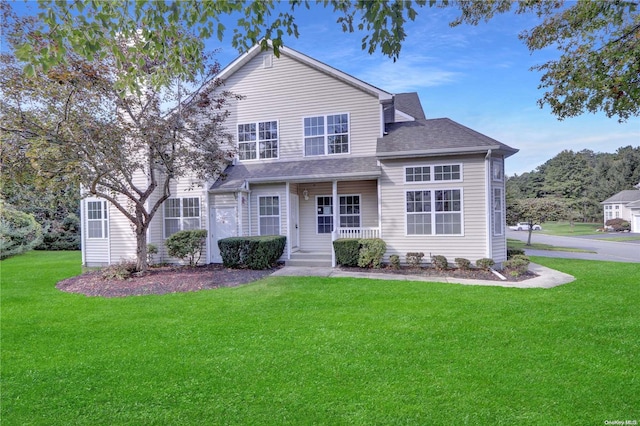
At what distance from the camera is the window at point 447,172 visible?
10953 millimetres

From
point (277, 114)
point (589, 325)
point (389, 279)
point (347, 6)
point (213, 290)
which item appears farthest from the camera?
point (277, 114)

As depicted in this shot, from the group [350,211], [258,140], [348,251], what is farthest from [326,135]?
[348,251]

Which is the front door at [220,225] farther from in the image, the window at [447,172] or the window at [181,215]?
the window at [447,172]

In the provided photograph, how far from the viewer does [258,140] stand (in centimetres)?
1369

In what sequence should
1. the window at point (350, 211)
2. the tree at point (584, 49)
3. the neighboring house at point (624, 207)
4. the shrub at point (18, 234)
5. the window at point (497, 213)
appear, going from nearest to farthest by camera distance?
1. the tree at point (584, 49)
2. the window at point (497, 213)
3. the window at point (350, 211)
4. the shrub at point (18, 234)
5. the neighboring house at point (624, 207)

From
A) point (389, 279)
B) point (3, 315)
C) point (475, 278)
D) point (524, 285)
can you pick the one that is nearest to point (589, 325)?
point (524, 285)

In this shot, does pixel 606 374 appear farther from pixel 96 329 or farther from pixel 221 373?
pixel 96 329

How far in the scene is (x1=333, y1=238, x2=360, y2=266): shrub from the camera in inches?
441

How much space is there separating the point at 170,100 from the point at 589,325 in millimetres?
11632

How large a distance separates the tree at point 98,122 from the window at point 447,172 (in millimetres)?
7020

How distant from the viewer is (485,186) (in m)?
10.7

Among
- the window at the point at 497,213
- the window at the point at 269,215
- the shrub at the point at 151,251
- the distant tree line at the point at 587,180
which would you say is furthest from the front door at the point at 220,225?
the distant tree line at the point at 587,180

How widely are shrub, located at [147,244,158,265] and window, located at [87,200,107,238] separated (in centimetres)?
246

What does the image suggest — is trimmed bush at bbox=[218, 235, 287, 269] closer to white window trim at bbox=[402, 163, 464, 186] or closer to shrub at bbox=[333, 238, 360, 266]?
shrub at bbox=[333, 238, 360, 266]
